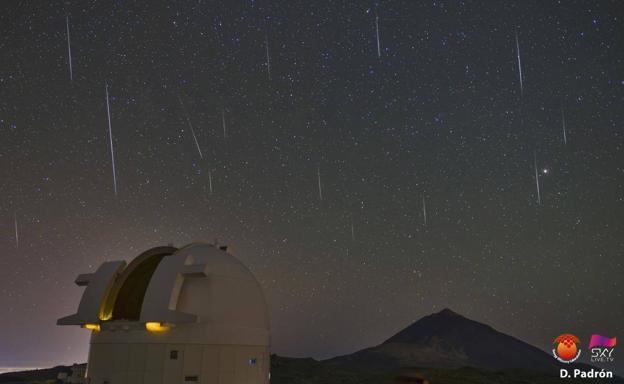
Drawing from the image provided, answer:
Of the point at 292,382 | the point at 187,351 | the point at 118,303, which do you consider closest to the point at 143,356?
the point at 187,351

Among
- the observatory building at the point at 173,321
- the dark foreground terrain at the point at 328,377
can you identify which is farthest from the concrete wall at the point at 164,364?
the dark foreground terrain at the point at 328,377

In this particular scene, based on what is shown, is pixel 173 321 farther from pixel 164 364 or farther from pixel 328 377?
pixel 328 377

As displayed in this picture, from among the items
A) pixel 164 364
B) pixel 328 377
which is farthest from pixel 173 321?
pixel 328 377

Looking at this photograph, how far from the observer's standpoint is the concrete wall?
1384 centimetres

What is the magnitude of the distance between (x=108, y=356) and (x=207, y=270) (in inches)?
159

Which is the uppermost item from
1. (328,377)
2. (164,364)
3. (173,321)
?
(173,321)

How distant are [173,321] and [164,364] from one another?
1348 mm

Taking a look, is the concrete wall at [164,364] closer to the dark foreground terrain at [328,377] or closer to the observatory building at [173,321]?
the observatory building at [173,321]

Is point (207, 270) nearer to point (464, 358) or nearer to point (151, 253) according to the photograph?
point (151, 253)

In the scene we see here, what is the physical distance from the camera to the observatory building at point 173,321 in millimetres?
13977

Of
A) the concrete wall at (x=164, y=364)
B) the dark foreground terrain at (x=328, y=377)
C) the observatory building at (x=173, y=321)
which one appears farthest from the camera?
the dark foreground terrain at (x=328, y=377)

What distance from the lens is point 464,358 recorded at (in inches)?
7776

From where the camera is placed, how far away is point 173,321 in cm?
1384

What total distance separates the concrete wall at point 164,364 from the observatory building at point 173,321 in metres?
0.03
